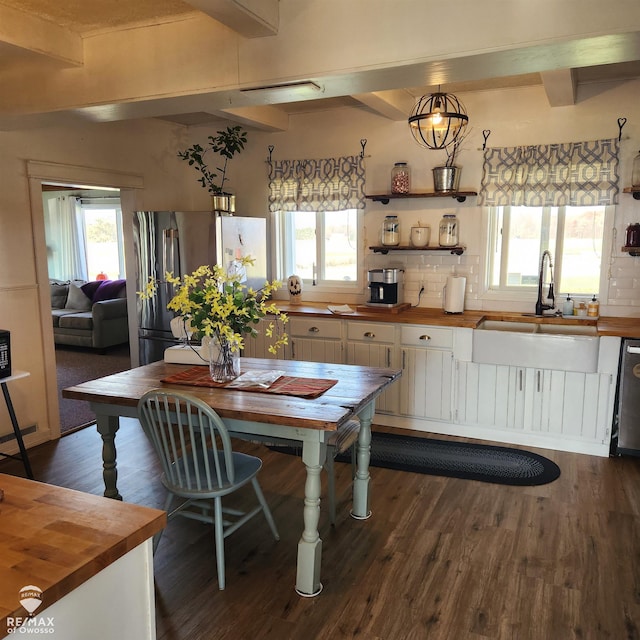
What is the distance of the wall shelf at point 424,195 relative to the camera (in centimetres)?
445

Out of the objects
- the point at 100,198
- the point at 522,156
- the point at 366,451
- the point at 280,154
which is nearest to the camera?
the point at 366,451

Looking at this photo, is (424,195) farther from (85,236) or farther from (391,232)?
(85,236)

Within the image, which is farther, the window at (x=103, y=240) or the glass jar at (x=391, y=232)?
the window at (x=103, y=240)

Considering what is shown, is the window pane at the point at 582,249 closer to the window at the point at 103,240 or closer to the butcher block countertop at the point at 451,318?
the butcher block countertop at the point at 451,318

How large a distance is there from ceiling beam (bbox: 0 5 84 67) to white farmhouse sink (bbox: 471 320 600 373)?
303 centimetres

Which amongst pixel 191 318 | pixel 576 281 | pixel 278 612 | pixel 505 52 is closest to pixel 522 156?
pixel 576 281

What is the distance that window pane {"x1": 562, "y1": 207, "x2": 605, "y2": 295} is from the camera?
4254 millimetres

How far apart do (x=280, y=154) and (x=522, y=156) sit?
6.95 feet

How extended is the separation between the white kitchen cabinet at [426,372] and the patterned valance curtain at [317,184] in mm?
1355

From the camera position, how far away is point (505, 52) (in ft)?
7.18

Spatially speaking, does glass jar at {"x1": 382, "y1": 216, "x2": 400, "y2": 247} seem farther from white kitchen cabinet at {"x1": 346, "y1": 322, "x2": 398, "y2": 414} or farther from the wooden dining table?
the wooden dining table

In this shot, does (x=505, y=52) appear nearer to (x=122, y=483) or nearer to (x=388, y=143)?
(x=388, y=143)

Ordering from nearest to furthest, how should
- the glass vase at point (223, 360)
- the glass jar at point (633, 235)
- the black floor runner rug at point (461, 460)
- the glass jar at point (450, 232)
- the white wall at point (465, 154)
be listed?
the glass vase at point (223, 360) < the black floor runner rug at point (461, 460) < the glass jar at point (633, 235) < the white wall at point (465, 154) < the glass jar at point (450, 232)

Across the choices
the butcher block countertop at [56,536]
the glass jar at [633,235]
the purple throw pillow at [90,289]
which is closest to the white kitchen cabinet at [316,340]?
the glass jar at [633,235]
